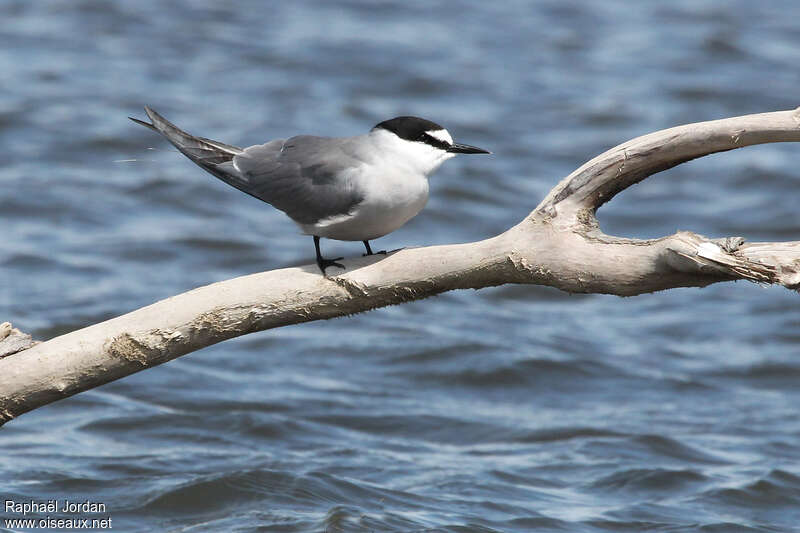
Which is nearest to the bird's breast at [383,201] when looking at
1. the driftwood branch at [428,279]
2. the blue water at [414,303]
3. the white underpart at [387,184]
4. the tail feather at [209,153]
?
the white underpart at [387,184]

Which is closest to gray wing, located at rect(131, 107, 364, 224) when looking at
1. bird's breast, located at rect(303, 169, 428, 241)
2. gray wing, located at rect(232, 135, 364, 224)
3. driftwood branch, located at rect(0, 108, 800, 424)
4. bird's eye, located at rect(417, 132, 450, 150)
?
gray wing, located at rect(232, 135, 364, 224)

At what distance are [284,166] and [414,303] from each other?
18.4ft

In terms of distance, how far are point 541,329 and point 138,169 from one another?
5187 millimetres

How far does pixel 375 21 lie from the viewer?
1781 centimetres

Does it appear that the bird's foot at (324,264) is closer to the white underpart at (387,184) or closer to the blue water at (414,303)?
the white underpart at (387,184)

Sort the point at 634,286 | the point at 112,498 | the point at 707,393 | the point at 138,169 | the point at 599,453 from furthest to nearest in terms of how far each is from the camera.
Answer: the point at 138,169
the point at 707,393
the point at 599,453
the point at 112,498
the point at 634,286

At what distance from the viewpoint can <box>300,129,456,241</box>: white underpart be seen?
16.8 feet

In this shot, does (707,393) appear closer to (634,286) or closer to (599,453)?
(599,453)

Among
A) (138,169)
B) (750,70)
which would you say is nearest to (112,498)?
(138,169)

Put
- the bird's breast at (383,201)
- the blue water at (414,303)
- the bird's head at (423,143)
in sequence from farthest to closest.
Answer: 1. the blue water at (414,303)
2. the bird's head at (423,143)
3. the bird's breast at (383,201)

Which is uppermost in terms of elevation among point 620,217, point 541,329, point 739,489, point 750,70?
point 750,70

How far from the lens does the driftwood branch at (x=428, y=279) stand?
4480mm

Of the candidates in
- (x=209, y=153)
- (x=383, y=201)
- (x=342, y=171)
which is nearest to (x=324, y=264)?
(x=383, y=201)

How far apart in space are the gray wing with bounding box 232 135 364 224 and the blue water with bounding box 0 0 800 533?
211 centimetres
